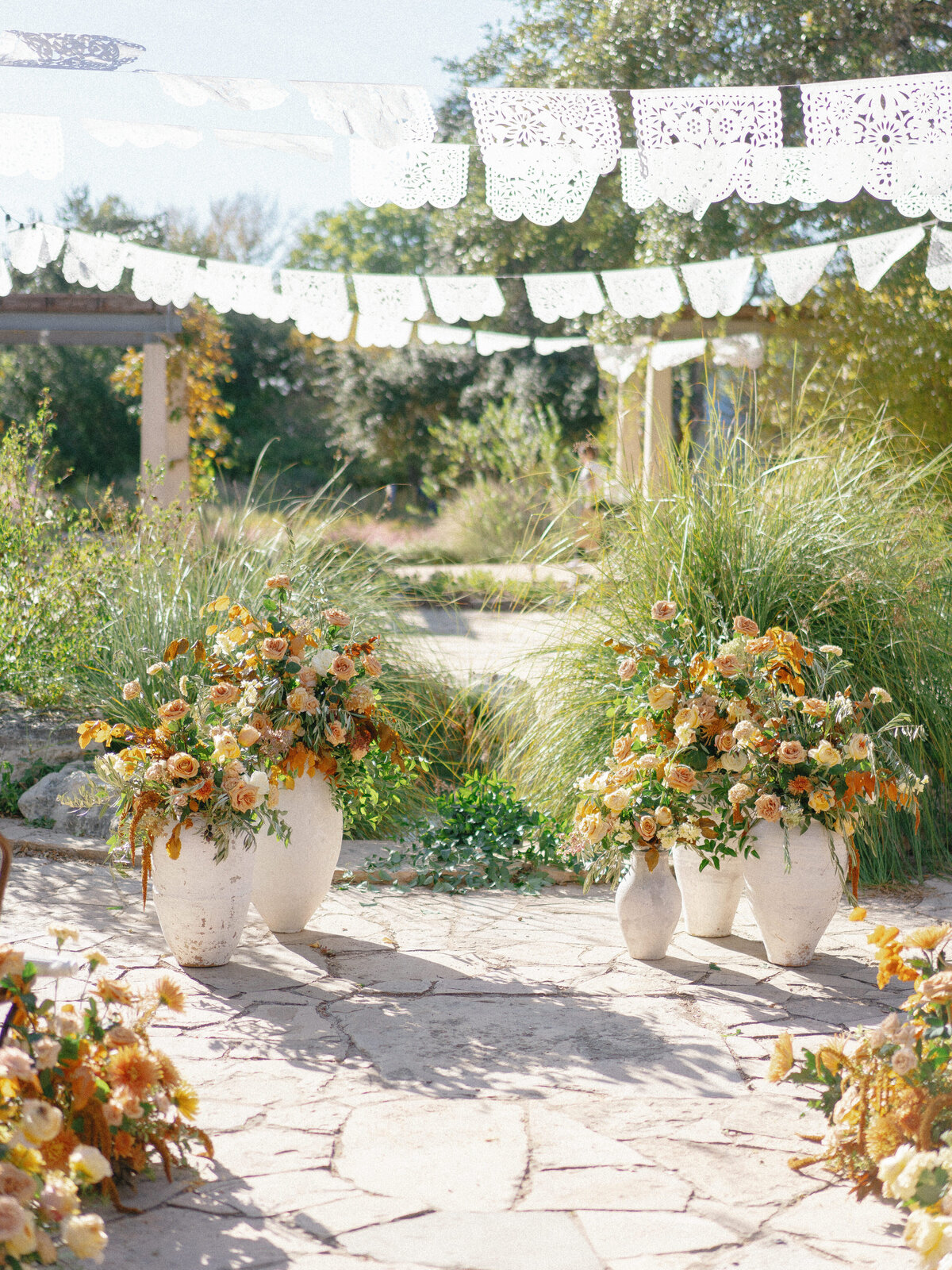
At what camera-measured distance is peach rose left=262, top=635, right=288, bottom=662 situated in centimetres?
329

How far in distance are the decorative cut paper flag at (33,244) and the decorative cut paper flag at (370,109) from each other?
3401 mm

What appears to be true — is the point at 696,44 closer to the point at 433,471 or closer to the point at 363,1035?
the point at 363,1035

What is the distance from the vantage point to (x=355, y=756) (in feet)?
11.1

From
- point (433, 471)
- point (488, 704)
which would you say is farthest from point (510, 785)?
point (433, 471)

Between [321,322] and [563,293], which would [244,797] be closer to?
[563,293]

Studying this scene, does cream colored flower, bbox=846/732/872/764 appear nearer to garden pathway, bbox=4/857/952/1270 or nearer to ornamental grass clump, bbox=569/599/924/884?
ornamental grass clump, bbox=569/599/924/884

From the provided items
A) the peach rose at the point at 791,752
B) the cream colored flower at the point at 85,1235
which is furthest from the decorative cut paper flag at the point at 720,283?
the cream colored flower at the point at 85,1235

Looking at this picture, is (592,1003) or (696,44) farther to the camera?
(696,44)

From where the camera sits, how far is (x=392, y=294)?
283 inches

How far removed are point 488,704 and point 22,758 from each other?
6.54 ft

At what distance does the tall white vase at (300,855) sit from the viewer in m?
3.43

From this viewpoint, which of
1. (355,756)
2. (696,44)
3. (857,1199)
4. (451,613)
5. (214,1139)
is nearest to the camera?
(857,1199)

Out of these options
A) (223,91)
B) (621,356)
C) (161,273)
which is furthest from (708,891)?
(621,356)

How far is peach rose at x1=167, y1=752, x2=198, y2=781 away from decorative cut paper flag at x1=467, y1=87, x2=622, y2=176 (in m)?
2.65
